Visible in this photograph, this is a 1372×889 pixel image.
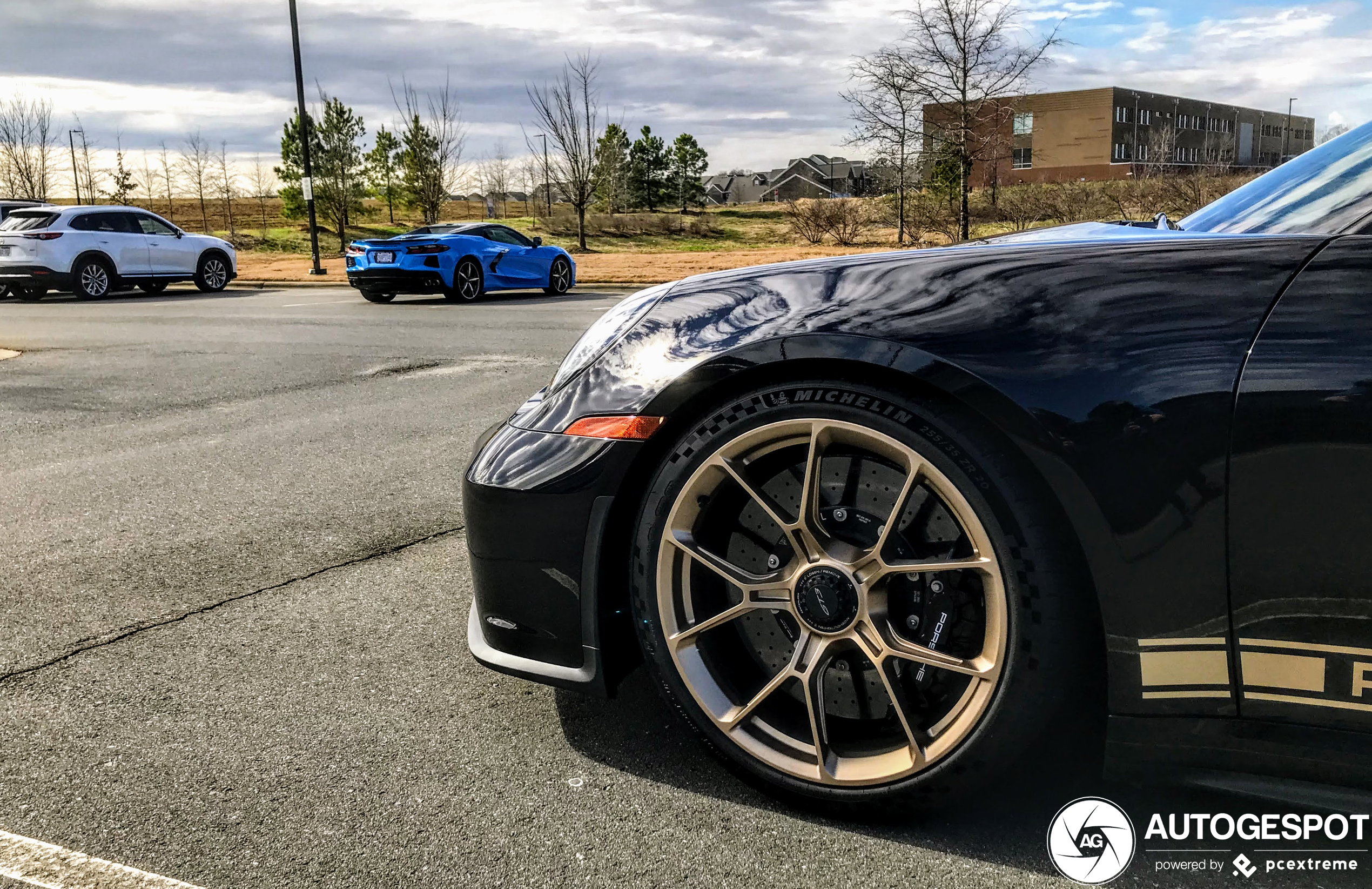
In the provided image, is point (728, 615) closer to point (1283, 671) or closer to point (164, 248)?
point (1283, 671)

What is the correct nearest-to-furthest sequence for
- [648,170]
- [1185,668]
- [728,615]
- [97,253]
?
[1185,668] < [728,615] < [97,253] < [648,170]

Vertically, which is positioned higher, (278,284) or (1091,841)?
(278,284)

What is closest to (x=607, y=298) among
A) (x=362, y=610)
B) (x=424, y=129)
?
(x=362, y=610)

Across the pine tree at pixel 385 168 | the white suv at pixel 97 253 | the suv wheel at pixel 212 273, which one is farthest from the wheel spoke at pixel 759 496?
the pine tree at pixel 385 168

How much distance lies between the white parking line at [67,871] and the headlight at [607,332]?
4.23 ft

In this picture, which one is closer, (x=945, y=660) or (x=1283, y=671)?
(x=1283, y=671)

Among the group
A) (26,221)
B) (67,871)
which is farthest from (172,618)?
(26,221)

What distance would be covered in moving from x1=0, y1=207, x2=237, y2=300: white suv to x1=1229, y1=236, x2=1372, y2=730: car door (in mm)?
20668

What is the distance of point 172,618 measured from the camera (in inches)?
135

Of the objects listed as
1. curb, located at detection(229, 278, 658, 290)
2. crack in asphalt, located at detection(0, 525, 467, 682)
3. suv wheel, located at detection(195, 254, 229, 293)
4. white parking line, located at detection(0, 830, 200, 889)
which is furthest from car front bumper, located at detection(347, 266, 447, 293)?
white parking line, located at detection(0, 830, 200, 889)

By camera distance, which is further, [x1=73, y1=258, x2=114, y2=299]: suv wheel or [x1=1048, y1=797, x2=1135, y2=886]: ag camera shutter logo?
[x1=73, y1=258, x2=114, y2=299]: suv wheel

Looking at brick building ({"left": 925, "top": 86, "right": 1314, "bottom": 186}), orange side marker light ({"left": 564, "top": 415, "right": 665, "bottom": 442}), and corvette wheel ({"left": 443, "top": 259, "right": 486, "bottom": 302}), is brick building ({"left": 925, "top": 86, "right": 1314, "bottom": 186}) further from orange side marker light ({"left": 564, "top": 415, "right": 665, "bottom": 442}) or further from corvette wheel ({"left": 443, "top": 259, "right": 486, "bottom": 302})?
orange side marker light ({"left": 564, "top": 415, "right": 665, "bottom": 442})

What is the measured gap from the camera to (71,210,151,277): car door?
18922mm
